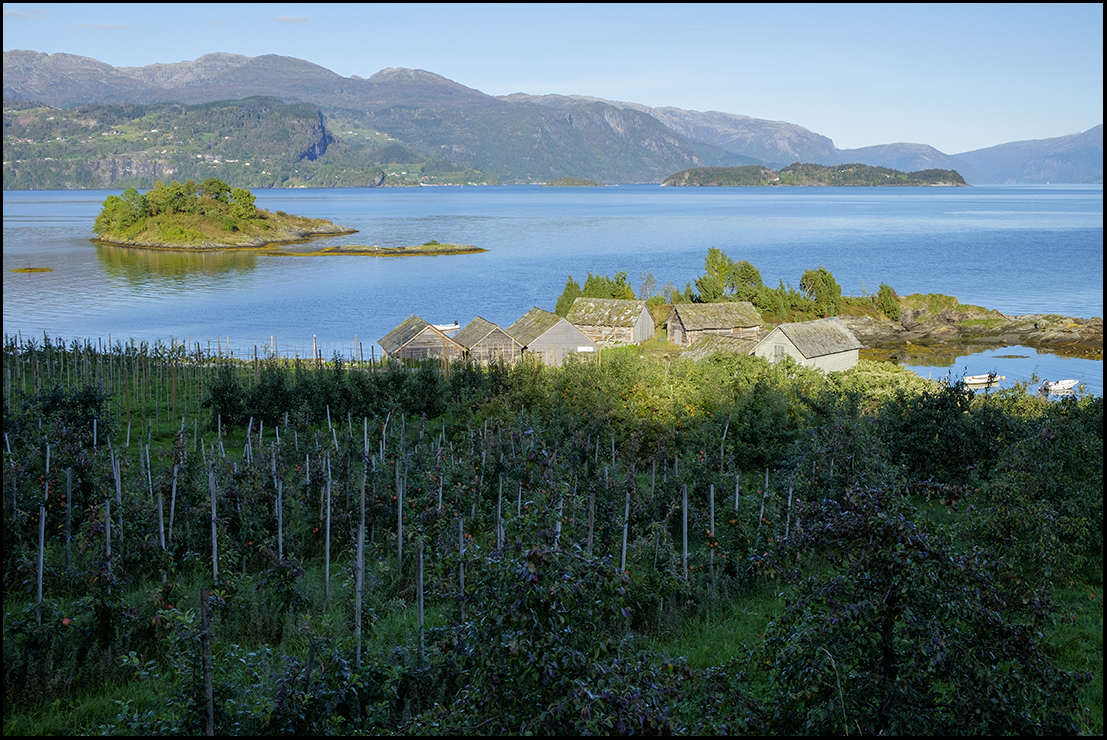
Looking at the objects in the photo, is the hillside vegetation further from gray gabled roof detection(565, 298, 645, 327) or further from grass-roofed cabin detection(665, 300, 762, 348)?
grass-roofed cabin detection(665, 300, 762, 348)

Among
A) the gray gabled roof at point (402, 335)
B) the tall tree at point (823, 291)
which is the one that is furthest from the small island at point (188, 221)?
the tall tree at point (823, 291)

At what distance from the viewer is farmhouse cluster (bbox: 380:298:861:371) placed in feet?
110

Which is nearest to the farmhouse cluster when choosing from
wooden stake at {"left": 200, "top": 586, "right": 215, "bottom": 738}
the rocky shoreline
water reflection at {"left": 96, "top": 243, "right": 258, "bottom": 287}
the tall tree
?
the rocky shoreline

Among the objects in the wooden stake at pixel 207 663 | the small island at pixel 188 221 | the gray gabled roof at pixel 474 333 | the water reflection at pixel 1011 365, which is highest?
the small island at pixel 188 221

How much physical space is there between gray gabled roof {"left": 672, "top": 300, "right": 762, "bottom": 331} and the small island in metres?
80.1

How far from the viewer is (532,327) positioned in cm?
3716

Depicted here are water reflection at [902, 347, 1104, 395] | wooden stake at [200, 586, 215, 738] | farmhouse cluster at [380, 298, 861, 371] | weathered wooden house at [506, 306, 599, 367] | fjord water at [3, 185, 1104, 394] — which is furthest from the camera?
fjord water at [3, 185, 1104, 394]

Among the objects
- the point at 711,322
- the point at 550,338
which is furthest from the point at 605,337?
the point at 550,338

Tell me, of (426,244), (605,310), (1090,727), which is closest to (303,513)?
(1090,727)

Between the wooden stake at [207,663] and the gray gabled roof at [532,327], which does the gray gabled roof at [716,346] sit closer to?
Answer: the gray gabled roof at [532,327]

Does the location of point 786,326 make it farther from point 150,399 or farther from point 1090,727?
point 1090,727

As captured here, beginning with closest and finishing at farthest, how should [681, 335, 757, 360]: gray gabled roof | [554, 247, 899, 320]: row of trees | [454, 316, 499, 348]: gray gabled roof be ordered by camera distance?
[681, 335, 757, 360]: gray gabled roof < [454, 316, 499, 348]: gray gabled roof < [554, 247, 899, 320]: row of trees

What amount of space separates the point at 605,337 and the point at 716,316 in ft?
21.6

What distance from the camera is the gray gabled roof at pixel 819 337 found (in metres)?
34.8
